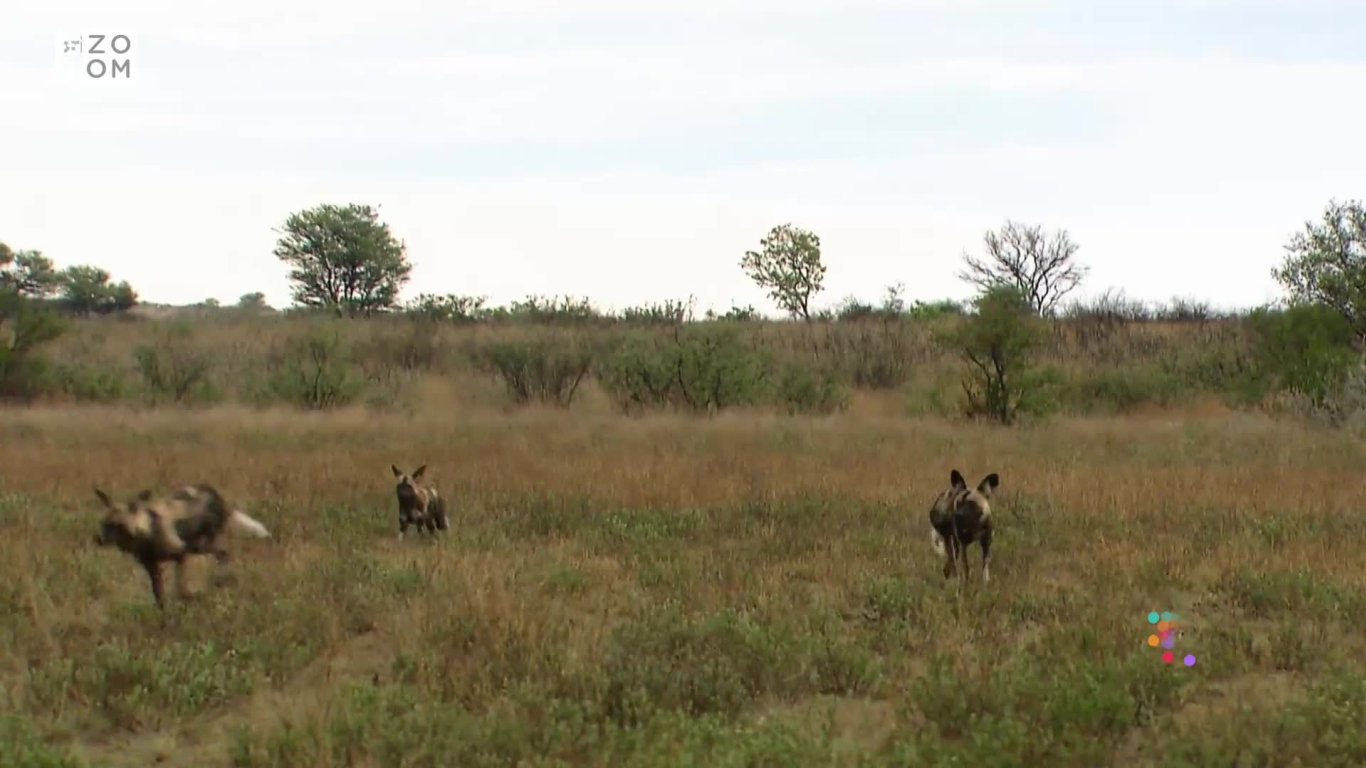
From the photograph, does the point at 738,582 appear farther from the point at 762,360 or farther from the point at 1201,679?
the point at 762,360

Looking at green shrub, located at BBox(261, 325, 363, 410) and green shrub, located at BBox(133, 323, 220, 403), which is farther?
green shrub, located at BBox(133, 323, 220, 403)

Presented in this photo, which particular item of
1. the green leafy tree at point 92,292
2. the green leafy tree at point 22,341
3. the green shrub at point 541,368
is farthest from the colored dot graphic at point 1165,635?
the green leafy tree at point 92,292

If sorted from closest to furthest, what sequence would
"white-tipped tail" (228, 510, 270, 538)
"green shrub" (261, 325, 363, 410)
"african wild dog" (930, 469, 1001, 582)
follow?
1. "african wild dog" (930, 469, 1001, 582)
2. "white-tipped tail" (228, 510, 270, 538)
3. "green shrub" (261, 325, 363, 410)

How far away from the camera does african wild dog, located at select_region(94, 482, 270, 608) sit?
248 inches

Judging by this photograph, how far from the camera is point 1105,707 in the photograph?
4656 millimetres

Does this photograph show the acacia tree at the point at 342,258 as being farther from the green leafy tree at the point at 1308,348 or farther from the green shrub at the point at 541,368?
the green leafy tree at the point at 1308,348

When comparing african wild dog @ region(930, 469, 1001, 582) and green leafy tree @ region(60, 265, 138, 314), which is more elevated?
green leafy tree @ region(60, 265, 138, 314)

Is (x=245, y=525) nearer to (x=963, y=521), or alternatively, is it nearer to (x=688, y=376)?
(x=963, y=521)

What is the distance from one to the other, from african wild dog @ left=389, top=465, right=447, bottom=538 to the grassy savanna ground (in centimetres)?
34

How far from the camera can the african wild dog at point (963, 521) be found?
22.9ft

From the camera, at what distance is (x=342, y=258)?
4741 cm

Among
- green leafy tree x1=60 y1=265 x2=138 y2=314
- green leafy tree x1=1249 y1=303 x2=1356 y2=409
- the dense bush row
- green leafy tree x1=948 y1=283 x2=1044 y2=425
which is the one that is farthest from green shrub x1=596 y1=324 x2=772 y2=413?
green leafy tree x1=60 y1=265 x2=138 y2=314

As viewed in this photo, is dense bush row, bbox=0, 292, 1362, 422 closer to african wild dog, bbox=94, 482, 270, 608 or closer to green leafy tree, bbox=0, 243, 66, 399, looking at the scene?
green leafy tree, bbox=0, 243, 66, 399

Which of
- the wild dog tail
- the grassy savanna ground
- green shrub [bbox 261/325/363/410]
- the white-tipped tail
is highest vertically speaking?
green shrub [bbox 261/325/363/410]
